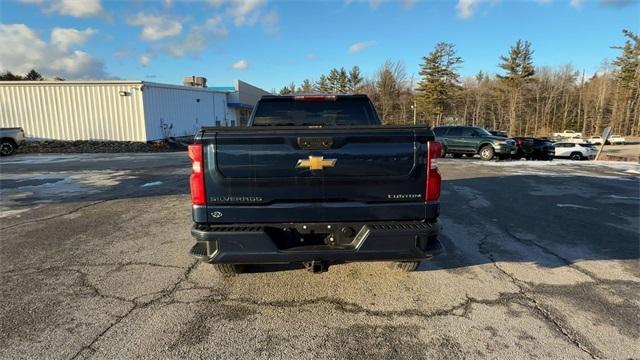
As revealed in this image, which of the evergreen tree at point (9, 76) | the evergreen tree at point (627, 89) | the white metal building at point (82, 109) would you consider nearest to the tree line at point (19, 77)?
the evergreen tree at point (9, 76)

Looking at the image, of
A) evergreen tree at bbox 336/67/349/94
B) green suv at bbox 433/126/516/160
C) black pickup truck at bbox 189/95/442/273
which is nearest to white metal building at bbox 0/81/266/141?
green suv at bbox 433/126/516/160

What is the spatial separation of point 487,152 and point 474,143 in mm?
843

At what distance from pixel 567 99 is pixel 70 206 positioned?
71.9 metres

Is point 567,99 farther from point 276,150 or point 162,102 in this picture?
point 276,150

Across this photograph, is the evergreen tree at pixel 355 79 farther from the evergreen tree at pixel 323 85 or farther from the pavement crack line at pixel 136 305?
the pavement crack line at pixel 136 305

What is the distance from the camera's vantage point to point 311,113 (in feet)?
16.2

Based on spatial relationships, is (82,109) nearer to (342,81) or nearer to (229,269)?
(229,269)

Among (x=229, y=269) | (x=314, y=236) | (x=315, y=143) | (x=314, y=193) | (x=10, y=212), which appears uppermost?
(x=315, y=143)

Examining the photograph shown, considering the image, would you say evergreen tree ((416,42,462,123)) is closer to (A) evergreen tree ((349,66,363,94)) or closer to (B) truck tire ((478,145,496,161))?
(A) evergreen tree ((349,66,363,94))

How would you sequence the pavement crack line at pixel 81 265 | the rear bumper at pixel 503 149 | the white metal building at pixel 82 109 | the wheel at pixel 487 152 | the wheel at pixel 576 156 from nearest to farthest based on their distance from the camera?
the pavement crack line at pixel 81 265, the rear bumper at pixel 503 149, the wheel at pixel 487 152, the white metal building at pixel 82 109, the wheel at pixel 576 156

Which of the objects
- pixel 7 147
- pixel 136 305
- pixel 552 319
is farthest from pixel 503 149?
pixel 7 147

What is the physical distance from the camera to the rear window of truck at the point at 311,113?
195 inches

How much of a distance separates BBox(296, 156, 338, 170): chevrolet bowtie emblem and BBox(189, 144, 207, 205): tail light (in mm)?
820

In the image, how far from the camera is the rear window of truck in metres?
4.95
